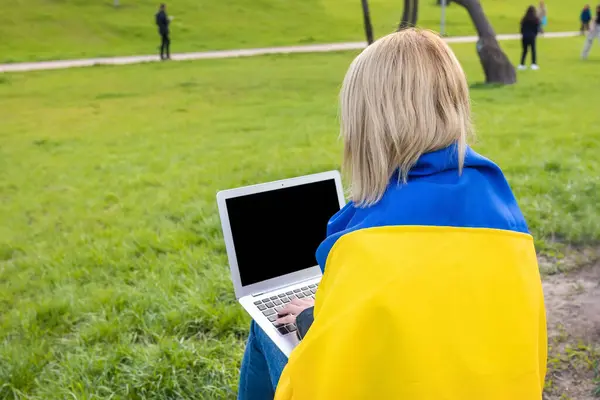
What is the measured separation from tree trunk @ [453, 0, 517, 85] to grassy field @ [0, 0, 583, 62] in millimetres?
8466

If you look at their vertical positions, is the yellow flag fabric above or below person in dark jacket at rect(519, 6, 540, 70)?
below

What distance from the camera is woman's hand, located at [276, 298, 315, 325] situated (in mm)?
1764

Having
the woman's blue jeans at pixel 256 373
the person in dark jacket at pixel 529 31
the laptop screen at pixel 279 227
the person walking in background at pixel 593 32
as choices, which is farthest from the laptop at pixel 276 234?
the person walking in background at pixel 593 32

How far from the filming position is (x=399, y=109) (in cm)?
134

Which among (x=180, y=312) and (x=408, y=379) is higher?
(x=408, y=379)

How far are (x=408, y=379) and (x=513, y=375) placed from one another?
24cm

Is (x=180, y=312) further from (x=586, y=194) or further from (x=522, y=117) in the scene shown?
(x=522, y=117)

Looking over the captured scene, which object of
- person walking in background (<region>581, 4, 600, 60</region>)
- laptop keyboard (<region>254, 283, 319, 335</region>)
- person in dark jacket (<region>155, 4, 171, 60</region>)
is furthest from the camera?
person in dark jacket (<region>155, 4, 171, 60</region>)

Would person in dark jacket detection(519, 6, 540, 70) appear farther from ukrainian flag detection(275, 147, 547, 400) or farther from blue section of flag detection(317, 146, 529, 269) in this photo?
ukrainian flag detection(275, 147, 547, 400)

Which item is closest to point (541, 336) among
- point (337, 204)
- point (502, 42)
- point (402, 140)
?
point (402, 140)

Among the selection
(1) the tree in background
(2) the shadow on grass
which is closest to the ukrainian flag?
(2) the shadow on grass

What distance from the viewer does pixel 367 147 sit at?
4.56 feet

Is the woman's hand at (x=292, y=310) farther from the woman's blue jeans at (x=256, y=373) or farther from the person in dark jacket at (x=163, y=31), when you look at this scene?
the person in dark jacket at (x=163, y=31)

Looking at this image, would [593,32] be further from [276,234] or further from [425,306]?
[425,306]
